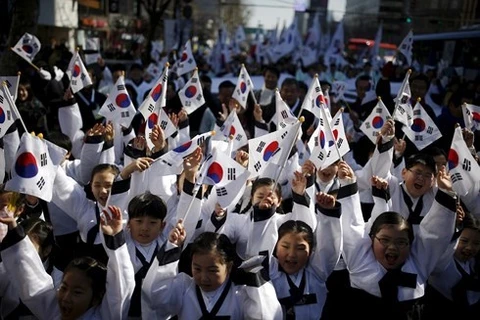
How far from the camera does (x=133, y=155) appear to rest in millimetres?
4184

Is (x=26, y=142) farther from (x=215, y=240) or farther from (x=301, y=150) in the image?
(x=301, y=150)

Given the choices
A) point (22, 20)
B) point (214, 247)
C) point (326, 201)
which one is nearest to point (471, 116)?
point (326, 201)

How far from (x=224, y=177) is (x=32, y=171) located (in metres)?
1.18

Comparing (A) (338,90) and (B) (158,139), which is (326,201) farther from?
(A) (338,90)

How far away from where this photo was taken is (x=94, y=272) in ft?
8.61

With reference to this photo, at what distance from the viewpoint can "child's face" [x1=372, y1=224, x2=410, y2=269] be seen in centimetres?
290

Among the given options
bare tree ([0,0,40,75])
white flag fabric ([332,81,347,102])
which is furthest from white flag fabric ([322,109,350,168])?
bare tree ([0,0,40,75])

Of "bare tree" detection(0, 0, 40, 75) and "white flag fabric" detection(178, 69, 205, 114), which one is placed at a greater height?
"bare tree" detection(0, 0, 40, 75)

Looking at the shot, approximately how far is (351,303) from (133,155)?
7.18 feet

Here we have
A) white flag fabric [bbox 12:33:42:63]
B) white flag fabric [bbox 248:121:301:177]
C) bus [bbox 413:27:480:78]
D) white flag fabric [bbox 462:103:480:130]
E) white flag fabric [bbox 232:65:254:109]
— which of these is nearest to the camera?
white flag fabric [bbox 248:121:301:177]

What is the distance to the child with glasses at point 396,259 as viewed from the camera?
2.89 metres

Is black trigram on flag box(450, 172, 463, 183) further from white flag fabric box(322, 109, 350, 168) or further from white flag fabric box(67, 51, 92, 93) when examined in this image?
white flag fabric box(67, 51, 92, 93)

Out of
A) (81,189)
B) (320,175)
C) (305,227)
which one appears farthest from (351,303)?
(81,189)

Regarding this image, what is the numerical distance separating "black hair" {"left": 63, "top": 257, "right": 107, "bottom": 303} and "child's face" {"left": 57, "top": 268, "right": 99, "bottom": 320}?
0.06 ft
